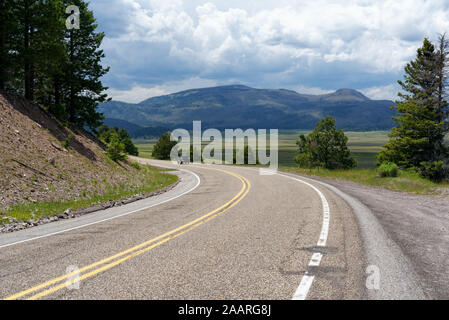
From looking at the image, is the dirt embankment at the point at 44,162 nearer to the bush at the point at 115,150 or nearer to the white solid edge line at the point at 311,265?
the bush at the point at 115,150

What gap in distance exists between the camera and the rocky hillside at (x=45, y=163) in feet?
46.2

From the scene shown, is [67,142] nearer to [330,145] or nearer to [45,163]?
[45,163]

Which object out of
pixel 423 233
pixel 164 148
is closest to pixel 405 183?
pixel 423 233

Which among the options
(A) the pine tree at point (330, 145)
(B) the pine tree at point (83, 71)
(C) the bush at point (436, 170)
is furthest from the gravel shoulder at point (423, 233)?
(A) the pine tree at point (330, 145)

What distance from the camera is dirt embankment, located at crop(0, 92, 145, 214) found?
14.1 metres

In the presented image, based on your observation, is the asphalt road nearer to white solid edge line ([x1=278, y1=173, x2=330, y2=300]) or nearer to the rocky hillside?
white solid edge line ([x1=278, y1=173, x2=330, y2=300])

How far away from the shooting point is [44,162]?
1720 centimetres

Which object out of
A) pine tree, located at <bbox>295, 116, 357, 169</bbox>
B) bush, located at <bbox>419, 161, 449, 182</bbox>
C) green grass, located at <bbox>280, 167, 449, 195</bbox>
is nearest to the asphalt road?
green grass, located at <bbox>280, 167, 449, 195</bbox>

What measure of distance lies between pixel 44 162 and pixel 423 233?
17051mm

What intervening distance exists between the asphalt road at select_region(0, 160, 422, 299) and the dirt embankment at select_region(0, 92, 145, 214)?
521 centimetres

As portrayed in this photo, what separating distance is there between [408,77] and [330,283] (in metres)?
34.1
